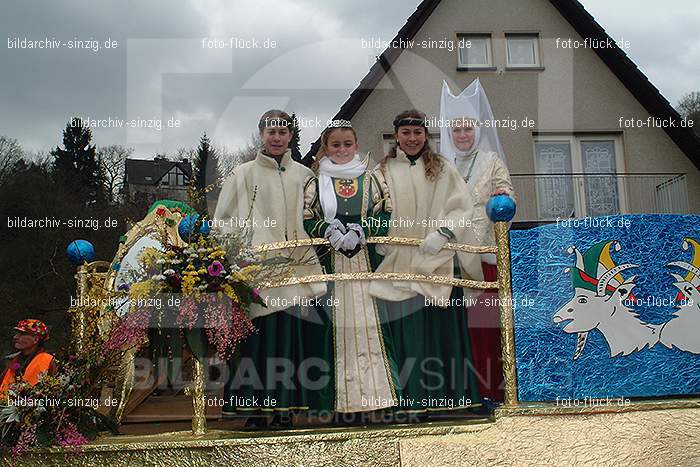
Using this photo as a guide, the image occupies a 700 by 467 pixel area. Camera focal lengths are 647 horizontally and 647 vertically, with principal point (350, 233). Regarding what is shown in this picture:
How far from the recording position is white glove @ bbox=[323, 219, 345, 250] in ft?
14.7

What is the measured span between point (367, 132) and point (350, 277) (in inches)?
367

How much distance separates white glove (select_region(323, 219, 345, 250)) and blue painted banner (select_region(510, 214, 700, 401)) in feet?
3.80

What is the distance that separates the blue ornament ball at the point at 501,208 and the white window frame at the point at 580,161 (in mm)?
9903

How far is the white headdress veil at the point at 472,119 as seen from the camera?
598cm

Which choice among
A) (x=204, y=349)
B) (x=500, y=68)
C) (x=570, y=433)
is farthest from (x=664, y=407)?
(x=500, y=68)

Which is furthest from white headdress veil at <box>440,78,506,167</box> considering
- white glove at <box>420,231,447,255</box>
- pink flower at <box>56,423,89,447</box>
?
pink flower at <box>56,423,89,447</box>

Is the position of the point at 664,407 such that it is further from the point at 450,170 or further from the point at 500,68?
the point at 500,68

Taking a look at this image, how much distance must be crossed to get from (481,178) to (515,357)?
1.88 metres

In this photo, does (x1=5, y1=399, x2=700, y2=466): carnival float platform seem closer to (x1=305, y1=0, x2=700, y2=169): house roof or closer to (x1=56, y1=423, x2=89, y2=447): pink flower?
(x1=56, y1=423, x2=89, y2=447): pink flower

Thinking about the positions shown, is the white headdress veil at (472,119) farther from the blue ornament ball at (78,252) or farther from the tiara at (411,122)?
the blue ornament ball at (78,252)

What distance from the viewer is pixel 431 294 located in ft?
15.2

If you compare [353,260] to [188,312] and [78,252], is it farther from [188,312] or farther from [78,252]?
[78,252]

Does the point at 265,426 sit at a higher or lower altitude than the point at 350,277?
lower

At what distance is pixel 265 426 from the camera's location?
4.52 metres
